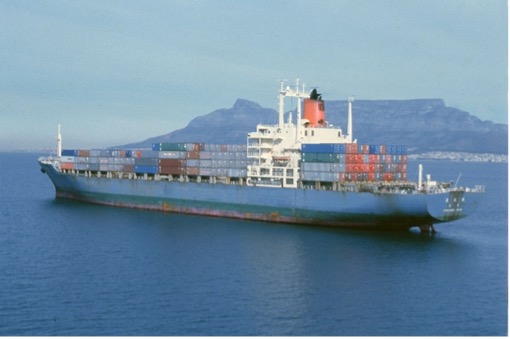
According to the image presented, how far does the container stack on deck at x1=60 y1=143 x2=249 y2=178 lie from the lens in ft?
239

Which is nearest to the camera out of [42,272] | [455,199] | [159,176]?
[42,272]

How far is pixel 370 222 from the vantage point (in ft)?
202

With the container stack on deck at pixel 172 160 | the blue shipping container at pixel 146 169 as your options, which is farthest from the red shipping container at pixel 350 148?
the blue shipping container at pixel 146 169

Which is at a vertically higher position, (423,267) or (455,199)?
(455,199)

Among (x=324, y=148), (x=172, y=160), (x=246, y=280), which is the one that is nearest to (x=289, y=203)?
(x=324, y=148)

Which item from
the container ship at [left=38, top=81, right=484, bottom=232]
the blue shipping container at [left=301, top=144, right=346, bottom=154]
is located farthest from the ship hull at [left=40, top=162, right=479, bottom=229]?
the blue shipping container at [left=301, top=144, right=346, bottom=154]

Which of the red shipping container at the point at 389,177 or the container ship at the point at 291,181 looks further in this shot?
the red shipping container at the point at 389,177

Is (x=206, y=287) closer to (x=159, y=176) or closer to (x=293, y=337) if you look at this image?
(x=293, y=337)

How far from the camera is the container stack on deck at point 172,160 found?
72938 millimetres

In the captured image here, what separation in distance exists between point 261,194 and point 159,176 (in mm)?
17054

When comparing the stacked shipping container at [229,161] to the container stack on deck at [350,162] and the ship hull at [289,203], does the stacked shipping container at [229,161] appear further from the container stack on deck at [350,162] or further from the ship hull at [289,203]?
the ship hull at [289,203]

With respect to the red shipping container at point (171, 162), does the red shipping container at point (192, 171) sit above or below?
below

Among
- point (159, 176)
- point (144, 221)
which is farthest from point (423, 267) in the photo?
point (159, 176)

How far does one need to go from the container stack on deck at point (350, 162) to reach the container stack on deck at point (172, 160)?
8.78 metres
